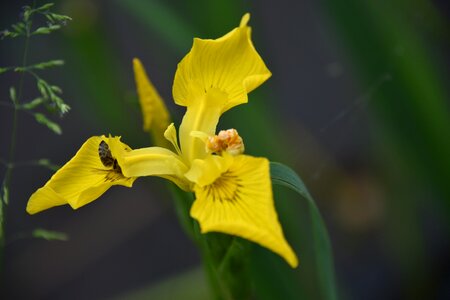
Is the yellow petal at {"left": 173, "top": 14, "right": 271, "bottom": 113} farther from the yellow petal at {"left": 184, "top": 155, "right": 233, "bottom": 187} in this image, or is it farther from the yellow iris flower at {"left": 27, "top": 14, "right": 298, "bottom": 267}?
the yellow petal at {"left": 184, "top": 155, "right": 233, "bottom": 187}

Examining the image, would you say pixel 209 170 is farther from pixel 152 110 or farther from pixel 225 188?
pixel 152 110

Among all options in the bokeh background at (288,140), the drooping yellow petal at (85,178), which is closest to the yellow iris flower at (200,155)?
the drooping yellow petal at (85,178)

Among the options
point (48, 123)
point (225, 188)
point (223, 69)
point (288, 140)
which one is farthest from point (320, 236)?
point (288, 140)

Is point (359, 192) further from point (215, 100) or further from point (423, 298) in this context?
point (215, 100)

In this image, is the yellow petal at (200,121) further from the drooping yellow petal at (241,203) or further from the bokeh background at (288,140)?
the bokeh background at (288,140)

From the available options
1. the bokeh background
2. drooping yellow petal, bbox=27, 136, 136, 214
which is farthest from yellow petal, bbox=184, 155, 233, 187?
the bokeh background
